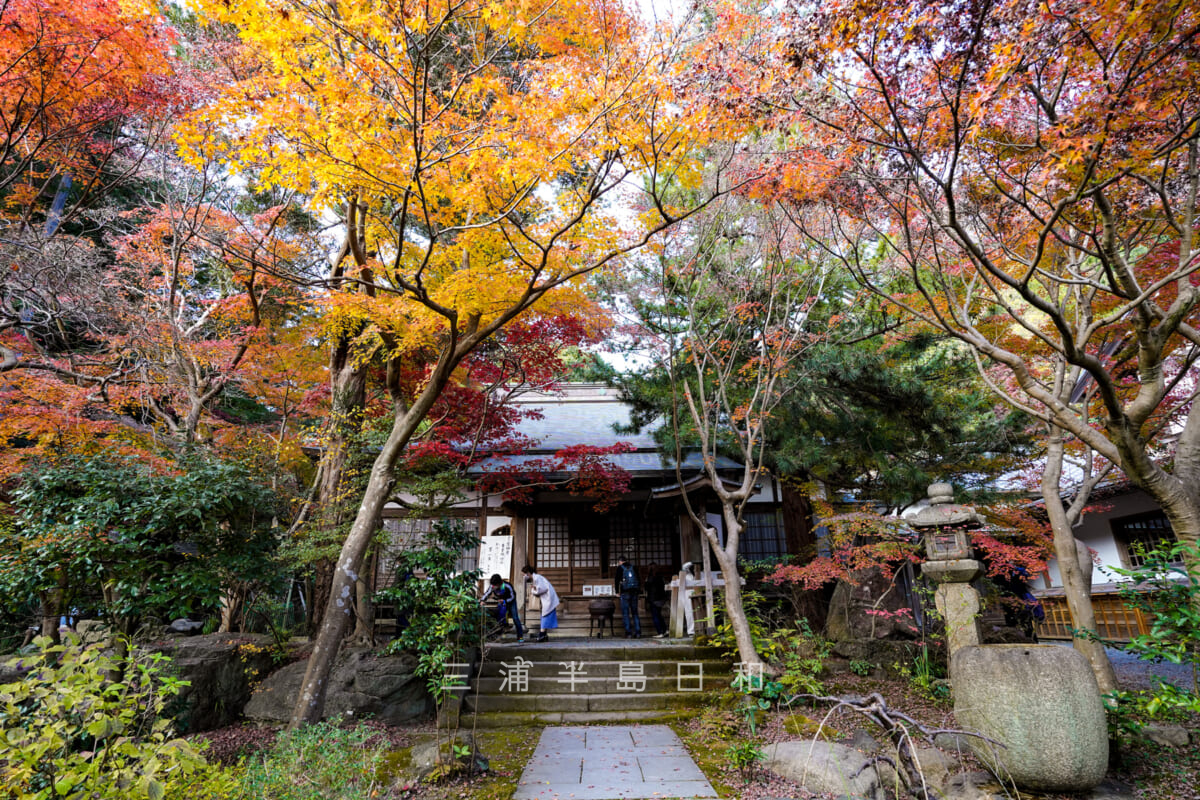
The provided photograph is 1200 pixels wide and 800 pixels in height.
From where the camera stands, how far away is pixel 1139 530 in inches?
484

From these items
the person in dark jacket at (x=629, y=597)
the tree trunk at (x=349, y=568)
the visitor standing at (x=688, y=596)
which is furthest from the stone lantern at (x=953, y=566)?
the tree trunk at (x=349, y=568)

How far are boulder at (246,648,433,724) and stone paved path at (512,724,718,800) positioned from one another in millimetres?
1854

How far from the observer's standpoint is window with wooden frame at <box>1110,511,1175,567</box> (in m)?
11.7

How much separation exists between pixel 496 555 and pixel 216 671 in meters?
6.59

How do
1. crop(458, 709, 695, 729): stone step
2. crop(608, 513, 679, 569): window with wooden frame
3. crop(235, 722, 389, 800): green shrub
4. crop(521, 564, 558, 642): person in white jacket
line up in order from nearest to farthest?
crop(235, 722, 389, 800): green shrub
crop(458, 709, 695, 729): stone step
crop(521, 564, 558, 642): person in white jacket
crop(608, 513, 679, 569): window with wooden frame

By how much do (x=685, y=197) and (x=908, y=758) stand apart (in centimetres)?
→ 775

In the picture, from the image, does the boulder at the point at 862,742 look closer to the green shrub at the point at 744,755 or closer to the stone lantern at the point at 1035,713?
the stone lantern at the point at 1035,713

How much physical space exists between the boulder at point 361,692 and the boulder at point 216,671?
0.21 meters

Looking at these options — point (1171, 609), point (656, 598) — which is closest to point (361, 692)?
point (656, 598)

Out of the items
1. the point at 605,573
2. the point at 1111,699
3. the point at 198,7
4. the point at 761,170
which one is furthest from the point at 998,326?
the point at 198,7

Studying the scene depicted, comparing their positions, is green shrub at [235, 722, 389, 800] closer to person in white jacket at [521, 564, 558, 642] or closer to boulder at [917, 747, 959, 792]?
boulder at [917, 747, 959, 792]

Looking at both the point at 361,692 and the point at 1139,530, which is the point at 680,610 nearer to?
the point at 361,692

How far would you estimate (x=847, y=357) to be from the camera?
8.10 meters

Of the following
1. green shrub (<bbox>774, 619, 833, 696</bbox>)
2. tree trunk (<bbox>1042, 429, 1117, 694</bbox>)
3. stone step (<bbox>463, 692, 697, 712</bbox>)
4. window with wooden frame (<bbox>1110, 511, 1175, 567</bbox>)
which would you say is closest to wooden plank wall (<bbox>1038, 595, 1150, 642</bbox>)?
window with wooden frame (<bbox>1110, 511, 1175, 567</bbox>)
